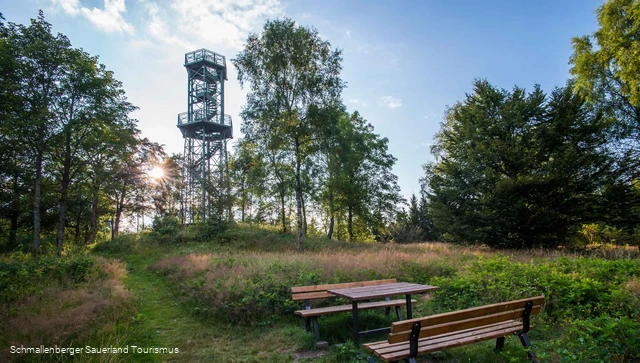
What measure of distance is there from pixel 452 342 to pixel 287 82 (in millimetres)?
16520

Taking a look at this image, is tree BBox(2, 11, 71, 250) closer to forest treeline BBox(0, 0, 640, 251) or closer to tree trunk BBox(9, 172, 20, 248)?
forest treeline BBox(0, 0, 640, 251)

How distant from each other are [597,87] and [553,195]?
20.1ft

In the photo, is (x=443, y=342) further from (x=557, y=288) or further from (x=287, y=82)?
(x=287, y=82)

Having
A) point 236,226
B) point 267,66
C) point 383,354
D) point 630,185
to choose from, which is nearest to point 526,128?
point 630,185

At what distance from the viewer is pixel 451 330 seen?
353cm

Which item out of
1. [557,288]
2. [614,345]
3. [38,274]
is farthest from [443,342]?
[38,274]

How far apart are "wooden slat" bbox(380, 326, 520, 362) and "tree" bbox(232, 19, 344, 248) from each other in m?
14.0

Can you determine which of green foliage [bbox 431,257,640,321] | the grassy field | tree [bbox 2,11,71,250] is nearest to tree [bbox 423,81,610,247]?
the grassy field

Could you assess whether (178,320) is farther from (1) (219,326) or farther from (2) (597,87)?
(2) (597,87)

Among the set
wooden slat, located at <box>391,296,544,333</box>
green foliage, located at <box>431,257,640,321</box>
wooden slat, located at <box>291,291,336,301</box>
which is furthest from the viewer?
wooden slat, located at <box>291,291,336,301</box>

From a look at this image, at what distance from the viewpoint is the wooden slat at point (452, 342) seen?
3.38 meters

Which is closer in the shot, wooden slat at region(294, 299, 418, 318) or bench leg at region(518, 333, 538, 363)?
bench leg at region(518, 333, 538, 363)

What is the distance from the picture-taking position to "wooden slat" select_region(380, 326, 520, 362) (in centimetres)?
338

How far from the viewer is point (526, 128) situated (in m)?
16.3
